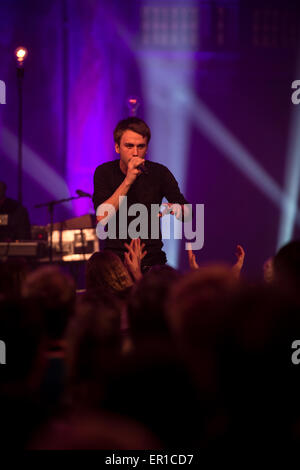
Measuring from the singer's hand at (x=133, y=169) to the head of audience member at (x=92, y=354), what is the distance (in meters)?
1.80

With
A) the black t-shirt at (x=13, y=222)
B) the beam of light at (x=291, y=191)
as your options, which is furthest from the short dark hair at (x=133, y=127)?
the beam of light at (x=291, y=191)

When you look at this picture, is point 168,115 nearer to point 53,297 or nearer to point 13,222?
point 13,222

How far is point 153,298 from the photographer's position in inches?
61.3

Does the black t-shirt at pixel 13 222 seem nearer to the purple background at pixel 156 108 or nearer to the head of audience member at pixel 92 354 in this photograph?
the purple background at pixel 156 108

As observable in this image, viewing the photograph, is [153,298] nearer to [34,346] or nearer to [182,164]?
[34,346]

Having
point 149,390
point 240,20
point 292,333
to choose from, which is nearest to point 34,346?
point 149,390

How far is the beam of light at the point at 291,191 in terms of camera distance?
353 inches

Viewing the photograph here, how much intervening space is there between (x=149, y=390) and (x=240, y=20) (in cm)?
846

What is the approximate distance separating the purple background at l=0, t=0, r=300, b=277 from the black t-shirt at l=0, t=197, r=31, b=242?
5.62ft

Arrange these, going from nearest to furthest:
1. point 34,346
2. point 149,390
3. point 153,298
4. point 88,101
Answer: point 149,390 < point 34,346 < point 153,298 < point 88,101

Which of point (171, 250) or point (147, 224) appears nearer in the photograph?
point (147, 224)

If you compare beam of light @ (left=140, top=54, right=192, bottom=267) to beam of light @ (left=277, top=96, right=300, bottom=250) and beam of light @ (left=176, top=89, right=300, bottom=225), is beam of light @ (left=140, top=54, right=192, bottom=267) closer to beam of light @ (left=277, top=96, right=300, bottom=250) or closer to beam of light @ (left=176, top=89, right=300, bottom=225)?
beam of light @ (left=176, top=89, right=300, bottom=225)

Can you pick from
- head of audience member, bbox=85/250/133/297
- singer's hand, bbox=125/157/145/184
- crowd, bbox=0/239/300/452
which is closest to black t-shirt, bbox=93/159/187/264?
Result: singer's hand, bbox=125/157/145/184

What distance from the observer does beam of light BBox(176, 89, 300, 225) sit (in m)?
8.91
